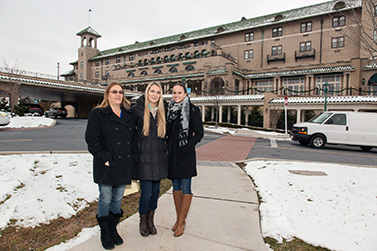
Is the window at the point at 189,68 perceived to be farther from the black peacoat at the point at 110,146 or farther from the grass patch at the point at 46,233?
the black peacoat at the point at 110,146

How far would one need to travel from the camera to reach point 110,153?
2605 millimetres

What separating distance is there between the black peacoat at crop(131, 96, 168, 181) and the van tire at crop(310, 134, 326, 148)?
37.0 feet

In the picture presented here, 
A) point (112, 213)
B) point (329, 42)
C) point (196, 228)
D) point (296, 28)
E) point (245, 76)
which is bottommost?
point (196, 228)

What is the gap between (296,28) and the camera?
36.0m

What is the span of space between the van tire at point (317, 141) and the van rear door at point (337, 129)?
0.26 meters

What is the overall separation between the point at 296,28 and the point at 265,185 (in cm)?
3863

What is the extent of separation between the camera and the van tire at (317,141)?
467 inches

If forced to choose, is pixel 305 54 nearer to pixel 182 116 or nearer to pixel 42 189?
pixel 182 116

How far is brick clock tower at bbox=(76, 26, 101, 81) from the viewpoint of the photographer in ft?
207

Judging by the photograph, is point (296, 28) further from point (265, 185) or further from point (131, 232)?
point (131, 232)

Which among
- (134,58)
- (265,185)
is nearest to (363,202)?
(265,185)

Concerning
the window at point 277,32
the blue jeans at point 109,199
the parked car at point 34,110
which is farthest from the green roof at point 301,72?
the blue jeans at point 109,199

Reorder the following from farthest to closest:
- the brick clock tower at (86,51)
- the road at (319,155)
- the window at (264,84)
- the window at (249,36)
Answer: the brick clock tower at (86,51)
the window at (249,36)
the window at (264,84)
the road at (319,155)

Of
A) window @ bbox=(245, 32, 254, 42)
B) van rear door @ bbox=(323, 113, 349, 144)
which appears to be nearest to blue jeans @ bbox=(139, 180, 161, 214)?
van rear door @ bbox=(323, 113, 349, 144)
